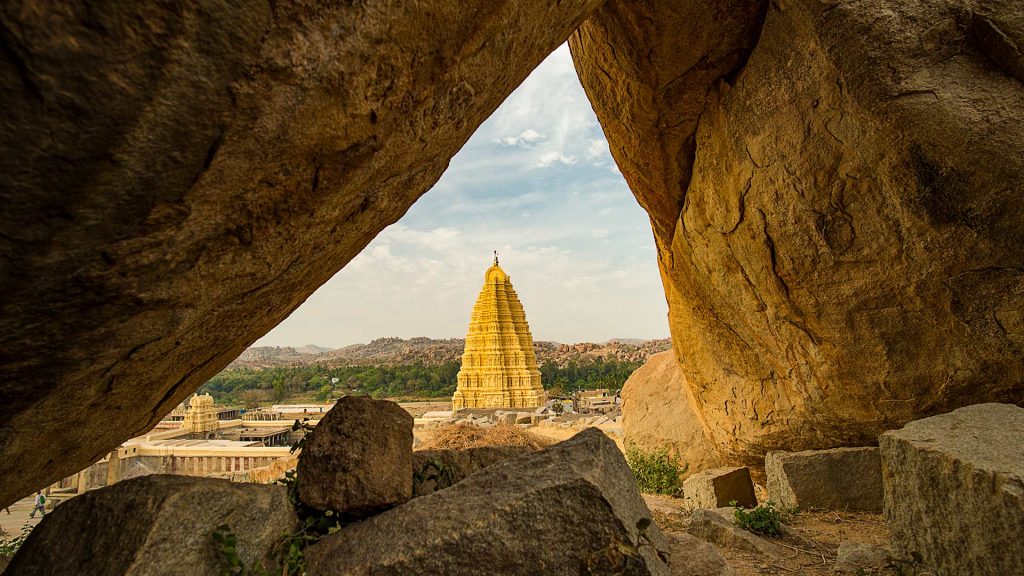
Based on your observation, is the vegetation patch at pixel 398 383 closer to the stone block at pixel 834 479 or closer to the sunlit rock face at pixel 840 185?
the stone block at pixel 834 479

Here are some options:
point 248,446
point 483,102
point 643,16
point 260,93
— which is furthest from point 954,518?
point 248,446

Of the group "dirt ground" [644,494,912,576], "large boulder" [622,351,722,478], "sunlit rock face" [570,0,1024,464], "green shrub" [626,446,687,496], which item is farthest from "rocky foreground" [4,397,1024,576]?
"green shrub" [626,446,687,496]

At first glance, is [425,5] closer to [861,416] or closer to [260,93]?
[260,93]

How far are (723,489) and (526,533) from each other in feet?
15.3

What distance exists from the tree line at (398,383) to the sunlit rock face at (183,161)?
45907mm

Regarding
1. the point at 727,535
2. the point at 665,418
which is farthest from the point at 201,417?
the point at 727,535

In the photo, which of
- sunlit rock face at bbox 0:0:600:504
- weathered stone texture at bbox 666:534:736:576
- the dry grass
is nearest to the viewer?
sunlit rock face at bbox 0:0:600:504

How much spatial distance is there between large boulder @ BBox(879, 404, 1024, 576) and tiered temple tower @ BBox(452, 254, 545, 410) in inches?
1197

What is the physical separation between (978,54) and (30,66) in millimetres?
4640

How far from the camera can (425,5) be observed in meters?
1.90

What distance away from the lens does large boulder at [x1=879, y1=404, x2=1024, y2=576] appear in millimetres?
2219

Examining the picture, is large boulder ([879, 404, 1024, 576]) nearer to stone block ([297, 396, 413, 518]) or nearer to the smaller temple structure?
stone block ([297, 396, 413, 518])

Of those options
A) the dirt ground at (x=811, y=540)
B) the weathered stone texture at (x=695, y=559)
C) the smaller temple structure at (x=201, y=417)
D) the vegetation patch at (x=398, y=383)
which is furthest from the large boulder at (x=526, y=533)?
the vegetation patch at (x=398, y=383)

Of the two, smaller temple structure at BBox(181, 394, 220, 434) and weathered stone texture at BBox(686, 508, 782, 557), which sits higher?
weathered stone texture at BBox(686, 508, 782, 557)
